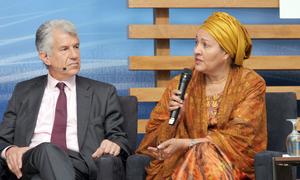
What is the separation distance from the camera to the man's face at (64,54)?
4.98 m

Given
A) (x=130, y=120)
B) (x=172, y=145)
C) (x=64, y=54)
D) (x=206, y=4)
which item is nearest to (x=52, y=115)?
(x=64, y=54)

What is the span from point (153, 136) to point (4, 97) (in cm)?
148

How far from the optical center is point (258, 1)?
19.6 feet

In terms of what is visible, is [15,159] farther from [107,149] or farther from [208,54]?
[208,54]

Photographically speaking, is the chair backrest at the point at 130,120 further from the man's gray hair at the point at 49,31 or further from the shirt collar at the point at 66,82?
the man's gray hair at the point at 49,31

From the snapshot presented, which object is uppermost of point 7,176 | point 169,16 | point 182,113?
point 169,16

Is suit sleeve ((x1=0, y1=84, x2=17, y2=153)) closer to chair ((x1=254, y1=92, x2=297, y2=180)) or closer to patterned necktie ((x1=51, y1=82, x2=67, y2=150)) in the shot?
patterned necktie ((x1=51, y1=82, x2=67, y2=150))

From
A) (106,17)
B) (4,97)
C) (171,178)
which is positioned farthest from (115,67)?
(171,178)

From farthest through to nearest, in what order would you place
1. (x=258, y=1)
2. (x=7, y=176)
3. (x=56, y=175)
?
1. (x=258, y=1)
2. (x=7, y=176)
3. (x=56, y=175)

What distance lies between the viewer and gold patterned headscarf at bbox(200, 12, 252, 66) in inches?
190

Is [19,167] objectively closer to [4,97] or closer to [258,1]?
[4,97]

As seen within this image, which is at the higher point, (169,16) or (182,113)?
(169,16)

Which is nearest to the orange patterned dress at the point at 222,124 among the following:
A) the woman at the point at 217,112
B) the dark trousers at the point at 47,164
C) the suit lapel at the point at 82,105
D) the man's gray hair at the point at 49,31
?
the woman at the point at 217,112

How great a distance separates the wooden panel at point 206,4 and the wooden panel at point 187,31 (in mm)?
143
